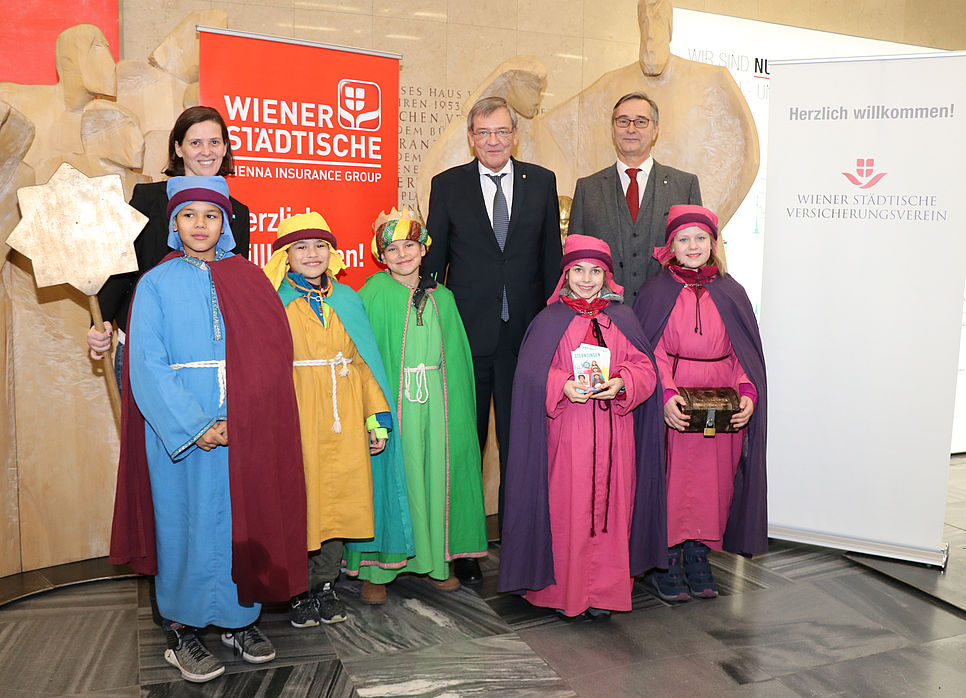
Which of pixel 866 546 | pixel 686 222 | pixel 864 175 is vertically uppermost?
pixel 864 175

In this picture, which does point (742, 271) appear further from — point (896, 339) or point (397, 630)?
point (397, 630)

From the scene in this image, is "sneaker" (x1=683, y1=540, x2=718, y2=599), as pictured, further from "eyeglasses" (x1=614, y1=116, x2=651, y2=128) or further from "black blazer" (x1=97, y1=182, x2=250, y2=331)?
"black blazer" (x1=97, y1=182, x2=250, y2=331)

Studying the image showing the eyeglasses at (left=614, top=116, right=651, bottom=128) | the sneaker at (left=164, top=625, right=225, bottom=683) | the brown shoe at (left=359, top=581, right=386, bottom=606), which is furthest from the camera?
the eyeglasses at (left=614, top=116, right=651, bottom=128)

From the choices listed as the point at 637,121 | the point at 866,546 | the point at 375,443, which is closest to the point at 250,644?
the point at 375,443

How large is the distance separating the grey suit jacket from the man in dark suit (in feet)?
0.93

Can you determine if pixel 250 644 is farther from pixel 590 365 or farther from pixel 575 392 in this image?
pixel 590 365

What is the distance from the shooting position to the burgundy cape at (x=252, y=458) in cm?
298

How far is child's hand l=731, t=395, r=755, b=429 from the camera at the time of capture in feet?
12.1

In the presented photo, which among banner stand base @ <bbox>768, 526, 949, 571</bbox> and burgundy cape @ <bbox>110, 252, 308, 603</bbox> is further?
banner stand base @ <bbox>768, 526, 949, 571</bbox>

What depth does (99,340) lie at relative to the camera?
3.31 meters

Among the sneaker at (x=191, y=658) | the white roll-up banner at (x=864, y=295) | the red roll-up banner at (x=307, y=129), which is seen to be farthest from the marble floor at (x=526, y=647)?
the red roll-up banner at (x=307, y=129)

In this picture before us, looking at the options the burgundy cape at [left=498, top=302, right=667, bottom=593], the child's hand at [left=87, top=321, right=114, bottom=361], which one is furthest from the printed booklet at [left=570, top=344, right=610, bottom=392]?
the child's hand at [left=87, top=321, right=114, bottom=361]

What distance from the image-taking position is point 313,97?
13.5ft

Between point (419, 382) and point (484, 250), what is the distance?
0.74m
